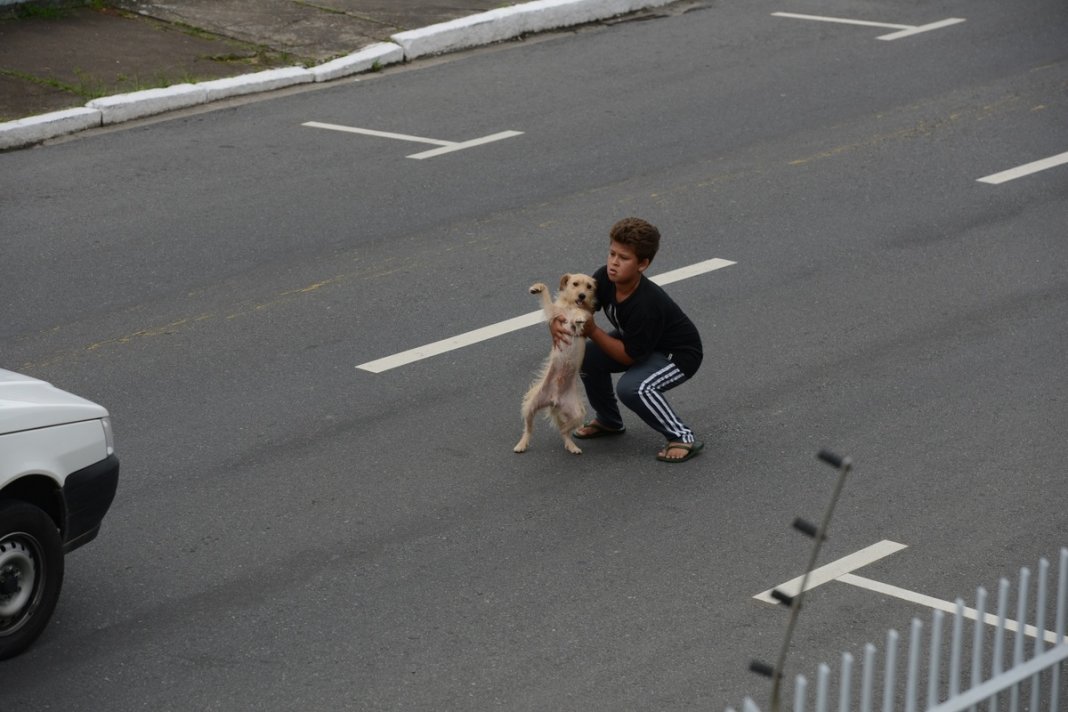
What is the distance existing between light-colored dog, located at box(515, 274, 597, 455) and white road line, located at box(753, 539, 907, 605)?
164 cm

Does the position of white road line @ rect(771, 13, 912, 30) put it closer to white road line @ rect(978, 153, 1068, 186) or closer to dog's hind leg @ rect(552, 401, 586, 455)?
white road line @ rect(978, 153, 1068, 186)

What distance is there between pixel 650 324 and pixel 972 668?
3.41 m

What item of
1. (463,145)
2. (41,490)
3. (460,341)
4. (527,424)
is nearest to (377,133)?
(463,145)

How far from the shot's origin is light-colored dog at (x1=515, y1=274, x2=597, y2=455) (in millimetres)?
7578

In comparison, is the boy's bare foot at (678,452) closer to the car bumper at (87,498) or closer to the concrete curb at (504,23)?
the car bumper at (87,498)

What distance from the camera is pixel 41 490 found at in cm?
597

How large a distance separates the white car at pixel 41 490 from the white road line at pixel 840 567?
2842mm

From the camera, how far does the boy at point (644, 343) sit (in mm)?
7613

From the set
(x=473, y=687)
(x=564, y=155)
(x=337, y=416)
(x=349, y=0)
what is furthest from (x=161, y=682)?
(x=349, y=0)

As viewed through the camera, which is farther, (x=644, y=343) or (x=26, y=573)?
(x=644, y=343)

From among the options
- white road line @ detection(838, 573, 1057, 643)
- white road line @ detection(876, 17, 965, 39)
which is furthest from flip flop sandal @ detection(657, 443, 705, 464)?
white road line @ detection(876, 17, 965, 39)

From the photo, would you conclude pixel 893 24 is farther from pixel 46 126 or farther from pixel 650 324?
pixel 650 324

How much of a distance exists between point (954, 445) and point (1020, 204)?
4.19 m

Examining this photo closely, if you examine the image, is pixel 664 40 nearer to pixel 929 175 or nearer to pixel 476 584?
pixel 929 175
